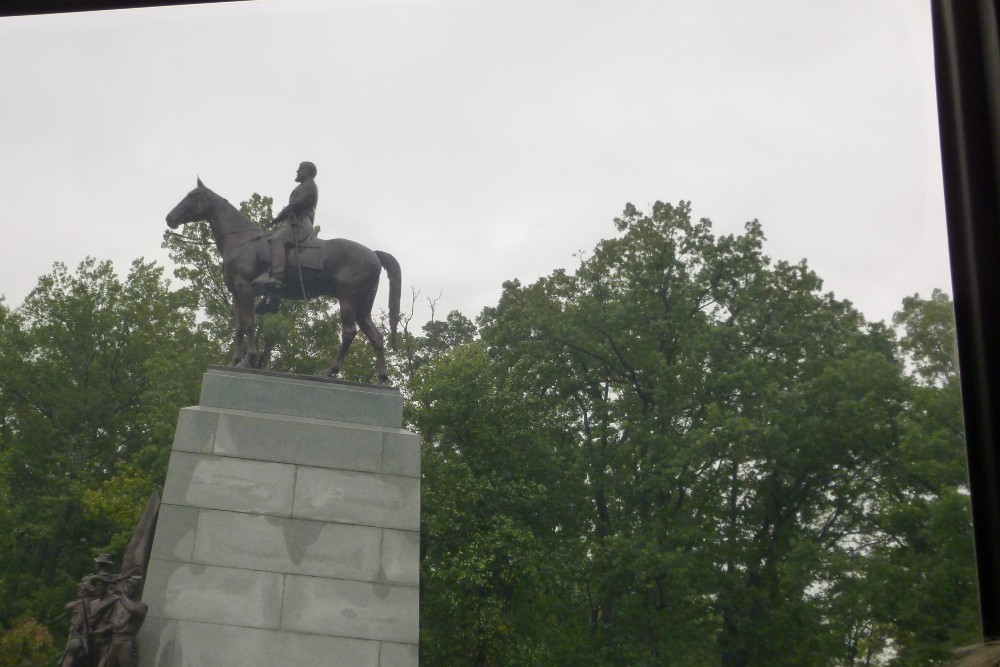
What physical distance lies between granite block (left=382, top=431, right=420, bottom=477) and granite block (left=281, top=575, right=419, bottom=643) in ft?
4.28

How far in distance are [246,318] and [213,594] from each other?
385cm

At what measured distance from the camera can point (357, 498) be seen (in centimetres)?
1218

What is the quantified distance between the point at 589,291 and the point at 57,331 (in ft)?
47.8

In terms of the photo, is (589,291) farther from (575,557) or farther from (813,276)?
(575,557)

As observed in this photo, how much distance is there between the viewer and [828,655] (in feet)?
74.9

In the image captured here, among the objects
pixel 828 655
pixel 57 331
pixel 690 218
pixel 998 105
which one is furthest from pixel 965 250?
pixel 57 331

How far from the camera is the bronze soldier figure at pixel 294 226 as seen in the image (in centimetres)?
1388

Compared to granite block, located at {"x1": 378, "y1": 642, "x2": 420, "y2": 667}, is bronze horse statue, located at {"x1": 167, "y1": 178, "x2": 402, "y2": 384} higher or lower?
higher

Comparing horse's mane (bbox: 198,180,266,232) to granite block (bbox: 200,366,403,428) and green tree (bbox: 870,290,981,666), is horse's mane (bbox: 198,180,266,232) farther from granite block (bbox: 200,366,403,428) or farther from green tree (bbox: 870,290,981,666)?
green tree (bbox: 870,290,981,666)

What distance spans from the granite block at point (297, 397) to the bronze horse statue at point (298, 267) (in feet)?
3.31

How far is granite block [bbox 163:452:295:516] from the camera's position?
38.8ft

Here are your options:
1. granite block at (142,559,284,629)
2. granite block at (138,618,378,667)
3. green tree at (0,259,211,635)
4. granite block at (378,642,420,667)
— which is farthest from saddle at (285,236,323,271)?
green tree at (0,259,211,635)

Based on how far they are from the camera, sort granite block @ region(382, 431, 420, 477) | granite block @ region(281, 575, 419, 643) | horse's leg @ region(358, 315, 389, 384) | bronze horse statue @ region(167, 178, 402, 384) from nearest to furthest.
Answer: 1. granite block @ region(281, 575, 419, 643)
2. granite block @ region(382, 431, 420, 477)
3. bronze horse statue @ region(167, 178, 402, 384)
4. horse's leg @ region(358, 315, 389, 384)

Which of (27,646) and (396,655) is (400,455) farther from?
(27,646)
